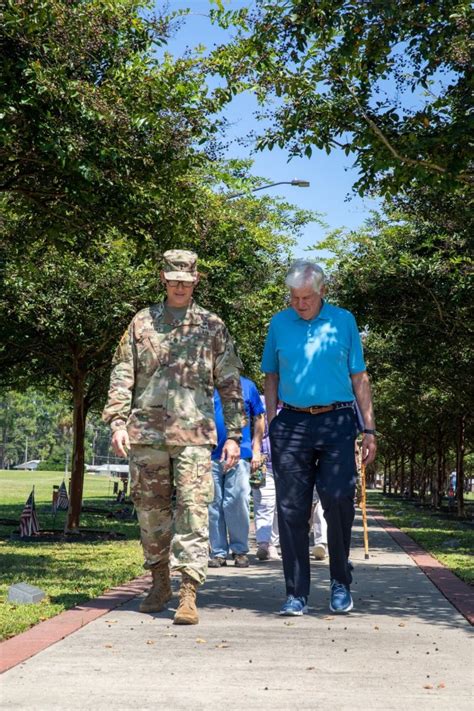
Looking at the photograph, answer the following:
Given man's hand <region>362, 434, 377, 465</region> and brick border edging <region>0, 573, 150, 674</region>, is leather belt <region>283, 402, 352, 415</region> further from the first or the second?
brick border edging <region>0, 573, 150, 674</region>

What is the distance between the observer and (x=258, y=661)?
214 inches

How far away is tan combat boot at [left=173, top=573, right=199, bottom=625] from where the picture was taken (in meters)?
6.56

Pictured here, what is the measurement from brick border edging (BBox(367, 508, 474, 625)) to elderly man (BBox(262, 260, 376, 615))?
922 mm

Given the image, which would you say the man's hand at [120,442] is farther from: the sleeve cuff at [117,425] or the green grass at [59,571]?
the green grass at [59,571]

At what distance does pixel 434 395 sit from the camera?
110 ft

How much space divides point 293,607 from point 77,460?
44.2 ft

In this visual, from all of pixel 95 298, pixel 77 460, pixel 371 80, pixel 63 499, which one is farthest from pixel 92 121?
pixel 63 499

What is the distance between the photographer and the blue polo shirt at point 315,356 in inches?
280

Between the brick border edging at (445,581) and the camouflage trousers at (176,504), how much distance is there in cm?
171

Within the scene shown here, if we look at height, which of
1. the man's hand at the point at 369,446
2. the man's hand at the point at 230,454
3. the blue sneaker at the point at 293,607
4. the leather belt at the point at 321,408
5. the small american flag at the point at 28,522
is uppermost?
the leather belt at the point at 321,408

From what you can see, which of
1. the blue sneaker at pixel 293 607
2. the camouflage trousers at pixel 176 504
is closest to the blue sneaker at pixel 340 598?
the blue sneaker at pixel 293 607

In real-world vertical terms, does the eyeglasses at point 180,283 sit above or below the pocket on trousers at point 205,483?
above

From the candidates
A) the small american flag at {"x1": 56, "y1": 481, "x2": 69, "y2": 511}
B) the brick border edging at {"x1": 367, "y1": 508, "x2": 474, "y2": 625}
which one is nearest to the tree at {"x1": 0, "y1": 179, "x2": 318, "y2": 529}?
the small american flag at {"x1": 56, "y1": 481, "x2": 69, "y2": 511}

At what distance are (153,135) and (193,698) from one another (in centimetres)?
746
